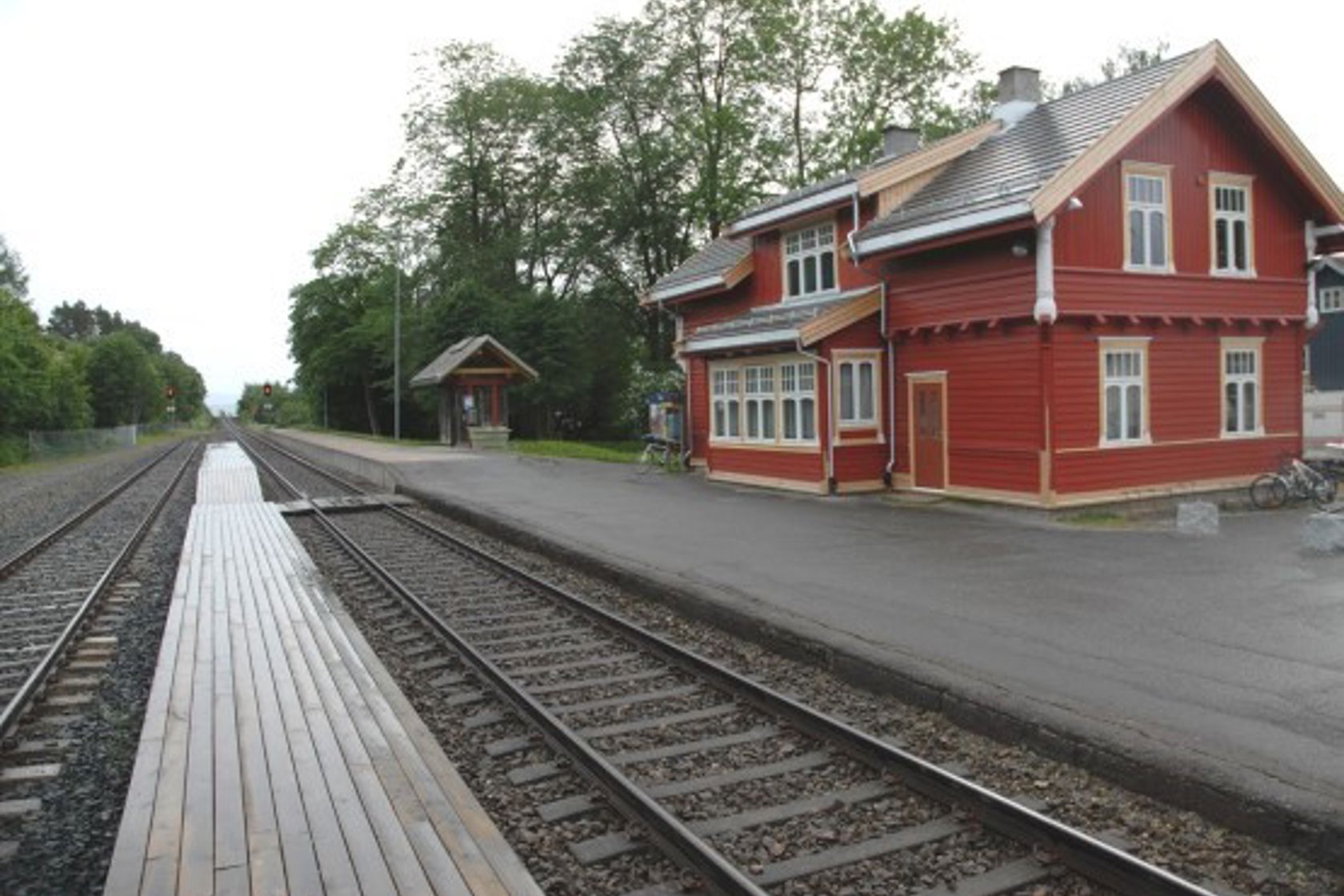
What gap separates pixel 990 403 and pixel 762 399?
5.19 meters

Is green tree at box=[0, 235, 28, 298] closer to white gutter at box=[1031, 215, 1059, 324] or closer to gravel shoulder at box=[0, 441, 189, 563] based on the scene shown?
gravel shoulder at box=[0, 441, 189, 563]

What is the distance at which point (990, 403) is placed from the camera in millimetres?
16469

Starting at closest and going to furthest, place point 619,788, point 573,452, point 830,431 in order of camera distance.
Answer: point 619,788 → point 830,431 → point 573,452

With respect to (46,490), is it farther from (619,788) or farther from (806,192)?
(619,788)

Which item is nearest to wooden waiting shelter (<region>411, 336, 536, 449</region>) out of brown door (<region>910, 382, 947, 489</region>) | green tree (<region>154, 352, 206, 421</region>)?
brown door (<region>910, 382, 947, 489</region>)

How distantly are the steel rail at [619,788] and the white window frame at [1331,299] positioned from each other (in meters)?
39.9

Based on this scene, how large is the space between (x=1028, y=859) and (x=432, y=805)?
2.73 m

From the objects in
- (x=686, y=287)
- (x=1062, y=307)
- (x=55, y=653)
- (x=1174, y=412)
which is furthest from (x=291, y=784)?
(x=686, y=287)

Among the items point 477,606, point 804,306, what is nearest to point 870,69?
point 804,306

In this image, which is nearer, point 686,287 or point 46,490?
point 686,287

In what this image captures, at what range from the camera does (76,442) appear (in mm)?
51312

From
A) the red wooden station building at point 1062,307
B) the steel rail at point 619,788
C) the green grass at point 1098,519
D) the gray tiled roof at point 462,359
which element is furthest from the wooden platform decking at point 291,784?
the gray tiled roof at point 462,359

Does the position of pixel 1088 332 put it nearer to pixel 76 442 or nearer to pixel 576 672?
pixel 576 672

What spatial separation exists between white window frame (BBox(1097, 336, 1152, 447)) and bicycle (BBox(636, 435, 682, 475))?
11537 mm
